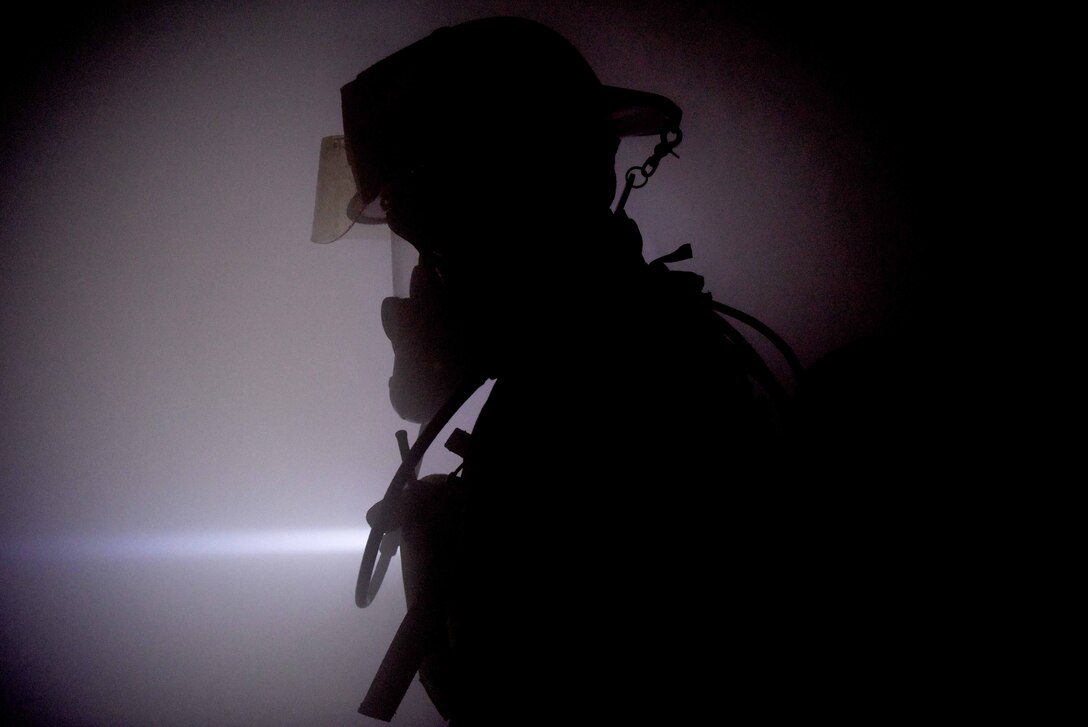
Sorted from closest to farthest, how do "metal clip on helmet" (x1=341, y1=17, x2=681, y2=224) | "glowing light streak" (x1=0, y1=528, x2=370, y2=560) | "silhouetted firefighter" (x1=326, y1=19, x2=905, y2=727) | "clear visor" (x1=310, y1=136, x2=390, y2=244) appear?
1. "silhouetted firefighter" (x1=326, y1=19, x2=905, y2=727)
2. "metal clip on helmet" (x1=341, y1=17, x2=681, y2=224)
3. "clear visor" (x1=310, y1=136, x2=390, y2=244)
4. "glowing light streak" (x1=0, y1=528, x2=370, y2=560)

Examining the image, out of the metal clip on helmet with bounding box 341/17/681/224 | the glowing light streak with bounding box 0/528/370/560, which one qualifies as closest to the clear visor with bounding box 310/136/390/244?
the metal clip on helmet with bounding box 341/17/681/224

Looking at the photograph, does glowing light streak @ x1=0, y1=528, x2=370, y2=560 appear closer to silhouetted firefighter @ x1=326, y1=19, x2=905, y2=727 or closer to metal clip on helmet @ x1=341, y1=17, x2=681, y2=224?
silhouetted firefighter @ x1=326, y1=19, x2=905, y2=727

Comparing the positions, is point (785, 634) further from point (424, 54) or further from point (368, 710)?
point (424, 54)

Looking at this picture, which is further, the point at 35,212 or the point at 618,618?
the point at 35,212

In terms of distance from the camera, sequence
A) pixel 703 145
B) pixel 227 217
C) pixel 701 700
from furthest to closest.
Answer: pixel 227 217, pixel 703 145, pixel 701 700

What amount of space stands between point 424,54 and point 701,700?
3.06 ft

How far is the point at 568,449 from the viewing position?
0.53 meters

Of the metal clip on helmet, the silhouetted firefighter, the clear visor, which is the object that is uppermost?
the clear visor

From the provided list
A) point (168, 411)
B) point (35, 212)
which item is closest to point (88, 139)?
A: point (35, 212)

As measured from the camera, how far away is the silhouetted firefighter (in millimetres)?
477

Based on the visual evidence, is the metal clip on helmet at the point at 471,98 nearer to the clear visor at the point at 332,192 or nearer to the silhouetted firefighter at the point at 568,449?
the silhouetted firefighter at the point at 568,449

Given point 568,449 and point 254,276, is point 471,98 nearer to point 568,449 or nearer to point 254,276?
point 568,449

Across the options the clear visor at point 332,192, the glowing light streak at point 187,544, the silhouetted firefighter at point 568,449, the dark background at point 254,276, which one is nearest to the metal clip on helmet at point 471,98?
the silhouetted firefighter at point 568,449

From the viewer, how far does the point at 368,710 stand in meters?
0.58
